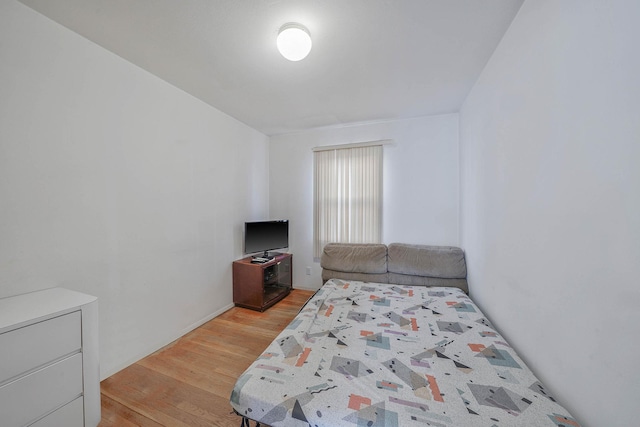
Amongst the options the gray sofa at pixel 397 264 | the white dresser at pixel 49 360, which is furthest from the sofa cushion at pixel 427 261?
the white dresser at pixel 49 360

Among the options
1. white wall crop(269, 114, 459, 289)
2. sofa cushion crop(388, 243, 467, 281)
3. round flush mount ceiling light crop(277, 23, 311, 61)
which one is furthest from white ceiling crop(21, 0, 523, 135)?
sofa cushion crop(388, 243, 467, 281)

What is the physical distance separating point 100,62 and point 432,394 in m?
3.17

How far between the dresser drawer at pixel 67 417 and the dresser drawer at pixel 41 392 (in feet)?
0.09

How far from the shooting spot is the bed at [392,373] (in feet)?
3.02

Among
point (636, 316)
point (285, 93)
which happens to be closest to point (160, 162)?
point (285, 93)

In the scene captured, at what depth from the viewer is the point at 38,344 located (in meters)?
1.15

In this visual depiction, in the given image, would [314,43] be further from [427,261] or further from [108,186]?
[427,261]

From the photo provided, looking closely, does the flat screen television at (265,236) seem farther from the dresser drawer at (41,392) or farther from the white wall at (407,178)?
the dresser drawer at (41,392)

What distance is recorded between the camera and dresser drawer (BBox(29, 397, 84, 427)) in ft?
3.79

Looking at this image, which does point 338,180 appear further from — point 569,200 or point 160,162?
point 569,200

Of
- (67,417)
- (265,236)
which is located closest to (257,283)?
(265,236)

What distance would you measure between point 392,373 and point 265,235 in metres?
2.48

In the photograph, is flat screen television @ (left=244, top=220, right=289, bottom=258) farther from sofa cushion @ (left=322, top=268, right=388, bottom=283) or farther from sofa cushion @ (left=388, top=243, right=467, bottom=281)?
sofa cushion @ (left=388, top=243, right=467, bottom=281)

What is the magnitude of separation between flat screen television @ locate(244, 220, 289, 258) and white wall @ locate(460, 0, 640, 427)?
272 cm
